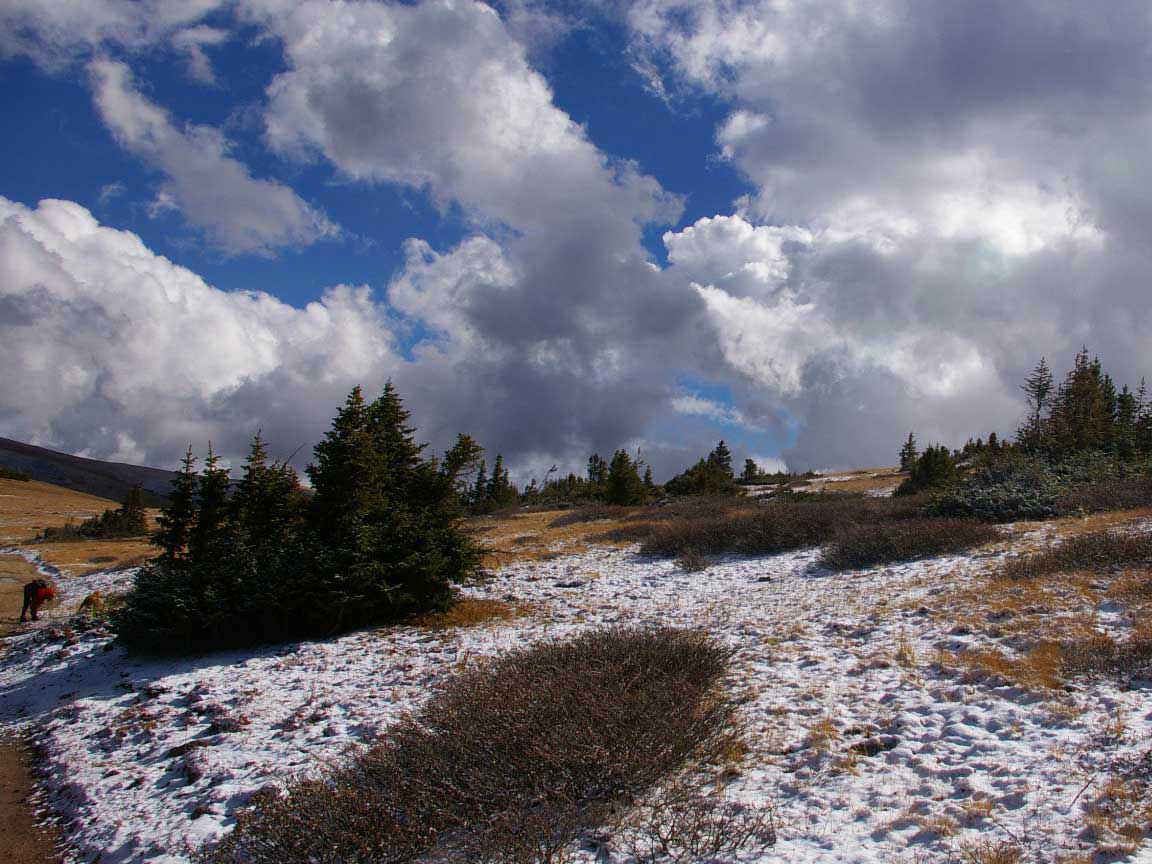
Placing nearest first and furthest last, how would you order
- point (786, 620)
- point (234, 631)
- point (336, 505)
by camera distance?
point (786, 620)
point (234, 631)
point (336, 505)

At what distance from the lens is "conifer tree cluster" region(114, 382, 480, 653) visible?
13.5m

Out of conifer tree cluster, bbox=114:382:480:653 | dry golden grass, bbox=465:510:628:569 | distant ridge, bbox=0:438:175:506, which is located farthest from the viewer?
distant ridge, bbox=0:438:175:506

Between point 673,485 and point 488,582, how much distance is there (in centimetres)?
3415

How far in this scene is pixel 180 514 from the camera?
642 inches

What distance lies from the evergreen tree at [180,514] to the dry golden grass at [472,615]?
7086mm

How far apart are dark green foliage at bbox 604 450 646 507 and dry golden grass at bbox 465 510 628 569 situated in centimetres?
668

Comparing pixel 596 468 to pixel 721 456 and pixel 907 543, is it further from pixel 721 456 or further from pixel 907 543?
pixel 907 543

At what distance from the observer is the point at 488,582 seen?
18.1m

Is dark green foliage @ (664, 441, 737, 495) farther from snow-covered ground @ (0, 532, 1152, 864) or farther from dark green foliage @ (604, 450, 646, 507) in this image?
snow-covered ground @ (0, 532, 1152, 864)

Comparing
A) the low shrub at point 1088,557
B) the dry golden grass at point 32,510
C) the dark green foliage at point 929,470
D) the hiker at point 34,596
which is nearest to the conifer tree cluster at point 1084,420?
the dark green foliage at point 929,470

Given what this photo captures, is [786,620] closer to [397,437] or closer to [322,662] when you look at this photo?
[322,662]

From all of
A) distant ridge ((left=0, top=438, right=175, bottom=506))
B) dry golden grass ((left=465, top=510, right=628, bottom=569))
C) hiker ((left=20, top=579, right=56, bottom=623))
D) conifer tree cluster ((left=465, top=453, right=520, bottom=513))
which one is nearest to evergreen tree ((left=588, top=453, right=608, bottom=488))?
conifer tree cluster ((left=465, top=453, right=520, bottom=513))

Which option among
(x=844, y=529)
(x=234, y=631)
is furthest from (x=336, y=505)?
(x=844, y=529)

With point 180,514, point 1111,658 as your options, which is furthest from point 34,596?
point 1111,658
